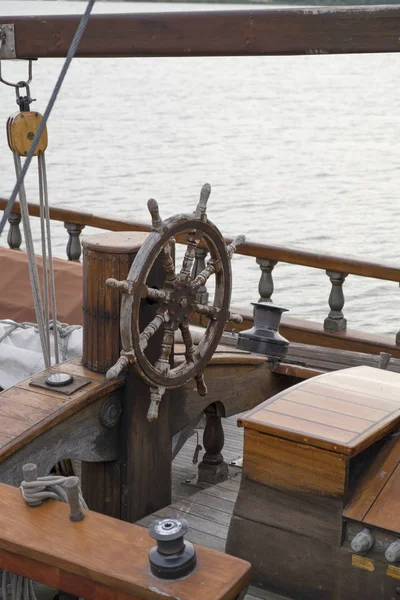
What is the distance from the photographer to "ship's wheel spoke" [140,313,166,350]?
9.87 ft

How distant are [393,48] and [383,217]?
13169mm

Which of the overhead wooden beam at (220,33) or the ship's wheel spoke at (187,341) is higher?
the overhead wooden beam at (220,33)

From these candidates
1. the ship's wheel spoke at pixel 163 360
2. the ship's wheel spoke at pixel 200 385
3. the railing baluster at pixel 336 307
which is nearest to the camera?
the ship's wheel spoke at pixel 163 360

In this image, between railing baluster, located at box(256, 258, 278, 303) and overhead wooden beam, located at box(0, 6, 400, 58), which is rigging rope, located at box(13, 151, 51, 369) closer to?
overhead wooden beam, located at box(0, 6, 400, 58)

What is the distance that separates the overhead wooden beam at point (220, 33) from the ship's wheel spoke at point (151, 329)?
0.86m

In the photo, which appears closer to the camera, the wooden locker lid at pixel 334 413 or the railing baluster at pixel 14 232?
the wooden locker lid at pixel 334 413

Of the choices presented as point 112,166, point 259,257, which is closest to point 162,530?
point 259,257

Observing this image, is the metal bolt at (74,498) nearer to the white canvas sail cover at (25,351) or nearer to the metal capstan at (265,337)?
the white canvas sail cover at (25,351)

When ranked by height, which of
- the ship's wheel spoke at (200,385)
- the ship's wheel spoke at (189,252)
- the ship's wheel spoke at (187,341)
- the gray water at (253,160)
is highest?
the ship's wheel spoke at (189,252)

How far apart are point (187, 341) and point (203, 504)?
0.62 meters

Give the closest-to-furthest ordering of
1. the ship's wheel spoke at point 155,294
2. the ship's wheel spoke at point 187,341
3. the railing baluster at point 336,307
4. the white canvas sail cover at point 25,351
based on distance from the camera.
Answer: the ship's wheel spoke at point 155,294
the ship's wheel spoke at point 187,341
the white canvas sail cover at point 25,351
the railing baluster at point 336,307

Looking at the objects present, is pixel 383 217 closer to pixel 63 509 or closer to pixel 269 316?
pixel 269 316

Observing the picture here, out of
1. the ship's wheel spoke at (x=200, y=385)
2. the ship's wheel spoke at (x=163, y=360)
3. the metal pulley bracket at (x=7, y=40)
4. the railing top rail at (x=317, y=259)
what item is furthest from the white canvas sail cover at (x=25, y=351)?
the railing top rail at (x=317, y=259)

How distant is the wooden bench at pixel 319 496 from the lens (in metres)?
2.72
